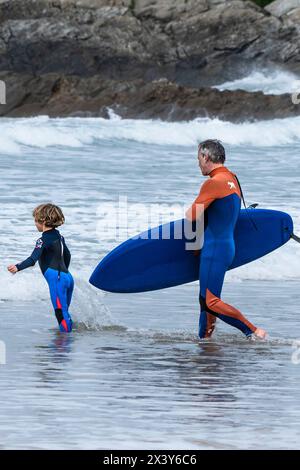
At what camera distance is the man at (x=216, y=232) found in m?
8.23

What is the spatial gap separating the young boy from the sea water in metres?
0.17

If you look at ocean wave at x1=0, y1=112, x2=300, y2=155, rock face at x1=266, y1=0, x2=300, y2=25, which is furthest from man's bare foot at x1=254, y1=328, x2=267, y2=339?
rock face at x1=266, y1=0, x2=300, y2=25

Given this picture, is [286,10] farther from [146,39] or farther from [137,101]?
[137,101]

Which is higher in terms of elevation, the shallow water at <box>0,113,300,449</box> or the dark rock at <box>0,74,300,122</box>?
the dark rock at <box>0,74,300,122</box>

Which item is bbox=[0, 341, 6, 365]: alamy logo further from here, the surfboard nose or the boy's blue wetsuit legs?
the surfboard nose

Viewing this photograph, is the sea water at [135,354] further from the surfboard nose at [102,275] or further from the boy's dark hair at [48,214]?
the boy's dark hair at [48,214]

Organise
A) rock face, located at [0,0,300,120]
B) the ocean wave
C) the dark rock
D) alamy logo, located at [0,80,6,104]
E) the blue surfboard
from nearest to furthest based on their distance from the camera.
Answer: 1. the blue surfboard
2. the ocean wave
3. the dark rock
4. alamy logo, located at [0,80,6,104]
5. rock face, located at [0,0,300,120]

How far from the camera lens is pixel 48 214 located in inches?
343

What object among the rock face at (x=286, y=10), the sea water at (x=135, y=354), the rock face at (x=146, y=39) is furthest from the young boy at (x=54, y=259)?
the rock face at (x=286, y=10)

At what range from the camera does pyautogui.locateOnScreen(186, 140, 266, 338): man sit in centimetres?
823

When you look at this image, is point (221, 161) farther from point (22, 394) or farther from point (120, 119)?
point (120, 119)

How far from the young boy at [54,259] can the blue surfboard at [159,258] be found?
377mm

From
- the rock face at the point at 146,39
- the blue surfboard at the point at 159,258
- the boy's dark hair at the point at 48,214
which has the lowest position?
the blue surfboard at the point at 159,258

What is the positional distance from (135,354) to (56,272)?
1203 millimetres
